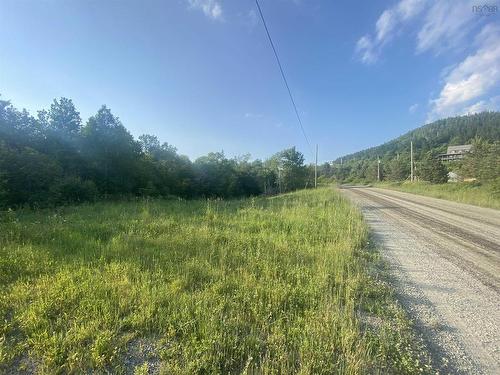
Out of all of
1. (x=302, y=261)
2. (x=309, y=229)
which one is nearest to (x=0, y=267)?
(x=302, y=261)

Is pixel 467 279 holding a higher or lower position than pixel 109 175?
lower

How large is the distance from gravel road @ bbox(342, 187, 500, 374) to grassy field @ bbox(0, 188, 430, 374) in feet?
1.12

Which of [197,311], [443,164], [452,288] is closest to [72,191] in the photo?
[197,311]

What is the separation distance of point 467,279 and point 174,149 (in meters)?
56.4

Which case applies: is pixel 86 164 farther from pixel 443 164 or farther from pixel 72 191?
pixel 443 164

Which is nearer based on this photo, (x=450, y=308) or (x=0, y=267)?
(x=450, y=308)

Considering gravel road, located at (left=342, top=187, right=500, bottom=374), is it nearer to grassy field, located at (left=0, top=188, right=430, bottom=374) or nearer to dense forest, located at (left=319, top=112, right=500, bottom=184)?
grassy field, located at (left=0, top=188, right=430, bottom=374)

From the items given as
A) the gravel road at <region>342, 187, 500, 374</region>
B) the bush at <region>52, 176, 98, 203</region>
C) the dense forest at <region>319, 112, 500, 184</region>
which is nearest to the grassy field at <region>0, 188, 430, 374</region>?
the gravel road at <region>342, 187, 500, 374</region>

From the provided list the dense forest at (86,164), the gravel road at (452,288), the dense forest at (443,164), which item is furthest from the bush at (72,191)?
the dense forest at (443,164)

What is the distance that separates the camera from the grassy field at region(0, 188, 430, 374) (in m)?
2.50

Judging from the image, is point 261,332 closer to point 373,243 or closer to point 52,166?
point 373,243

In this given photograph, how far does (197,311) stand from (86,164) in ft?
102

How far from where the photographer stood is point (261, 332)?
298 cm

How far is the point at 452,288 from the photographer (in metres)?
4.39
